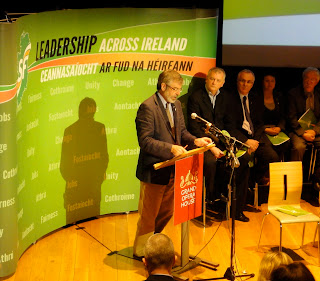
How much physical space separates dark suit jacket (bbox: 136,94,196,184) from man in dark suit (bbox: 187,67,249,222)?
117 cm

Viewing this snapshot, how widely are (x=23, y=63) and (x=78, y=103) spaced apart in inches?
40.4

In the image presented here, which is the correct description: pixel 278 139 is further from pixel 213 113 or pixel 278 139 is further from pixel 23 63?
pixel 23 63

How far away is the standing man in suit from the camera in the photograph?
18.9 feet

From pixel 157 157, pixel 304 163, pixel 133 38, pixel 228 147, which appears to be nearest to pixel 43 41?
pixel 133 38

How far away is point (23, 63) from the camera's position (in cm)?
592

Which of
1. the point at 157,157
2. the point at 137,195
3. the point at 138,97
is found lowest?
the point at 137,195

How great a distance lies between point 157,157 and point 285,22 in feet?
12.0

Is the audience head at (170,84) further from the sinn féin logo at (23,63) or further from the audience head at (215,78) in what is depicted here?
the audience head at (215,78)

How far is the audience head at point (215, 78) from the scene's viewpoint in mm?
7141

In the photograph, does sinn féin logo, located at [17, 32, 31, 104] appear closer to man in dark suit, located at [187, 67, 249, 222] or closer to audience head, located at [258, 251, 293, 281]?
man in dark suit, located at [187, 67, 249, 222]

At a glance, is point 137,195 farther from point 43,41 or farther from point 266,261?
point 266,261

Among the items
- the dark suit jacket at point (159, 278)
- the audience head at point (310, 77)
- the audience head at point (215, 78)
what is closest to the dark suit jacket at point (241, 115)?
the audience head at point (215, 78)

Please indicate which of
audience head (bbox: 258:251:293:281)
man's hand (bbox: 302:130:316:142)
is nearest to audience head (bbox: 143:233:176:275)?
audience head (bbox: 258:251:293:281)

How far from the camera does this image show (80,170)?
7035 millimetres
